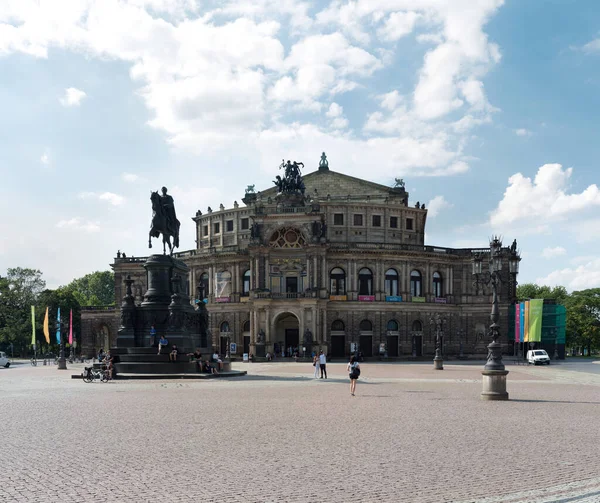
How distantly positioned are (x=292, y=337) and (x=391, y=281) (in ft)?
46.9

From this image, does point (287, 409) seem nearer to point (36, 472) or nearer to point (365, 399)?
point (365, 399)

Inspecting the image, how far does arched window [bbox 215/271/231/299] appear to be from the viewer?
3477 inches

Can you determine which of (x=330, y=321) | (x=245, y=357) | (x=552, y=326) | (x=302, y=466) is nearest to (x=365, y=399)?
(x=302, y=466)

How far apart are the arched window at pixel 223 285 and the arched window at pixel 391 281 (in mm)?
20292

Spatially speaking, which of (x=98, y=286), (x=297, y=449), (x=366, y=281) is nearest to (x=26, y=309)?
(x=98, y=286)

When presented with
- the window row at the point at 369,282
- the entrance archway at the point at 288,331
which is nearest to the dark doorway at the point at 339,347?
the entrance archway at the point at 288,331

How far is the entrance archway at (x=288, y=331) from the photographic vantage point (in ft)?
275

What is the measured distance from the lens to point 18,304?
383ft

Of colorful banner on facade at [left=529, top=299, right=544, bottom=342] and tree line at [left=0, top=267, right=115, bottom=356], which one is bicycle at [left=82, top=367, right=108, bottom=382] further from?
tree line at [left=0, top=267, right=115, bottom=356]

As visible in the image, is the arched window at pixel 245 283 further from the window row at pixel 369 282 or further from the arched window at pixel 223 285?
the window row at pixel 369 282

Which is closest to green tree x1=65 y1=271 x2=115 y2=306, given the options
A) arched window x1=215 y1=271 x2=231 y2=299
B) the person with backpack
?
arched window x1=215 y1=271 x2=231 y2=299

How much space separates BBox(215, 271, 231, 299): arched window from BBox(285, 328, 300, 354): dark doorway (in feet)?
31.2

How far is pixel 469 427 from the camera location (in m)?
18.3

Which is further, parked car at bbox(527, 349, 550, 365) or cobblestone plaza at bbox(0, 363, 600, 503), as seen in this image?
parked car at bbox(527, 349, 550, 365)
